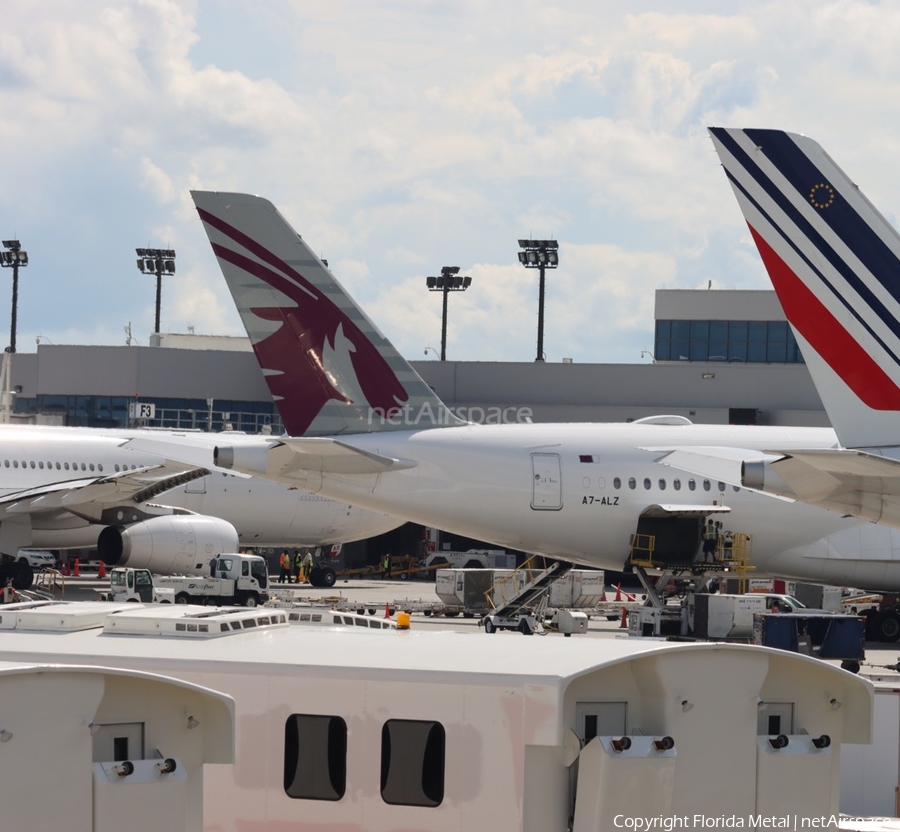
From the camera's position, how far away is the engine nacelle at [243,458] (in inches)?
962

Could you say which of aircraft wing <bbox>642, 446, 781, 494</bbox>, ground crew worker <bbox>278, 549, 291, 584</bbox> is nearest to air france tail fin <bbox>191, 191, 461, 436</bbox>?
aircraft wing <bbox>642, 446, 781, 494</bbox>

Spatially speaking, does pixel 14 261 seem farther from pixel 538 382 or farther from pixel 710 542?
pixel 710 542

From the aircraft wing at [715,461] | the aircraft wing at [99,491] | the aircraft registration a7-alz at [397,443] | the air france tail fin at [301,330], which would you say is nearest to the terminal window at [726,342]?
the aircraft wing at [99,491]

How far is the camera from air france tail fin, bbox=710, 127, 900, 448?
60.2 feet

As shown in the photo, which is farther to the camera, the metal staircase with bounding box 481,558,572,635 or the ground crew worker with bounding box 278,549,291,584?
the ground crew worker with bounding box 278,549,291,584

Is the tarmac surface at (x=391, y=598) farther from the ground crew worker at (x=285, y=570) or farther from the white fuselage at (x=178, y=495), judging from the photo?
the white fuselage at (x=178, y=495)

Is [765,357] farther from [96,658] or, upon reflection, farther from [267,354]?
[96,658]

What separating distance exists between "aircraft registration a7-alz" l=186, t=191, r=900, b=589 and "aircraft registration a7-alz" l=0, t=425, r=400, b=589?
1067cm

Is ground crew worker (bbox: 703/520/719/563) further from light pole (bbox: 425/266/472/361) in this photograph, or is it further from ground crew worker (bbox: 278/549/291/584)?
light pole (bbox: 425/266/472/361)

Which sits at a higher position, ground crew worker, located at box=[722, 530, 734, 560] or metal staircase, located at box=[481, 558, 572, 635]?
ground crew worker, located at box=[722, 530, 734, 560]

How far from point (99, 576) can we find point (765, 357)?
29749 mm

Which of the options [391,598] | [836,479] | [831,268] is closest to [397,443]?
[831,268]

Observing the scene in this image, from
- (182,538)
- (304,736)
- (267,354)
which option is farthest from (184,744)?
(182,538)

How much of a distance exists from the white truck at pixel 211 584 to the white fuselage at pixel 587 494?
971cm
